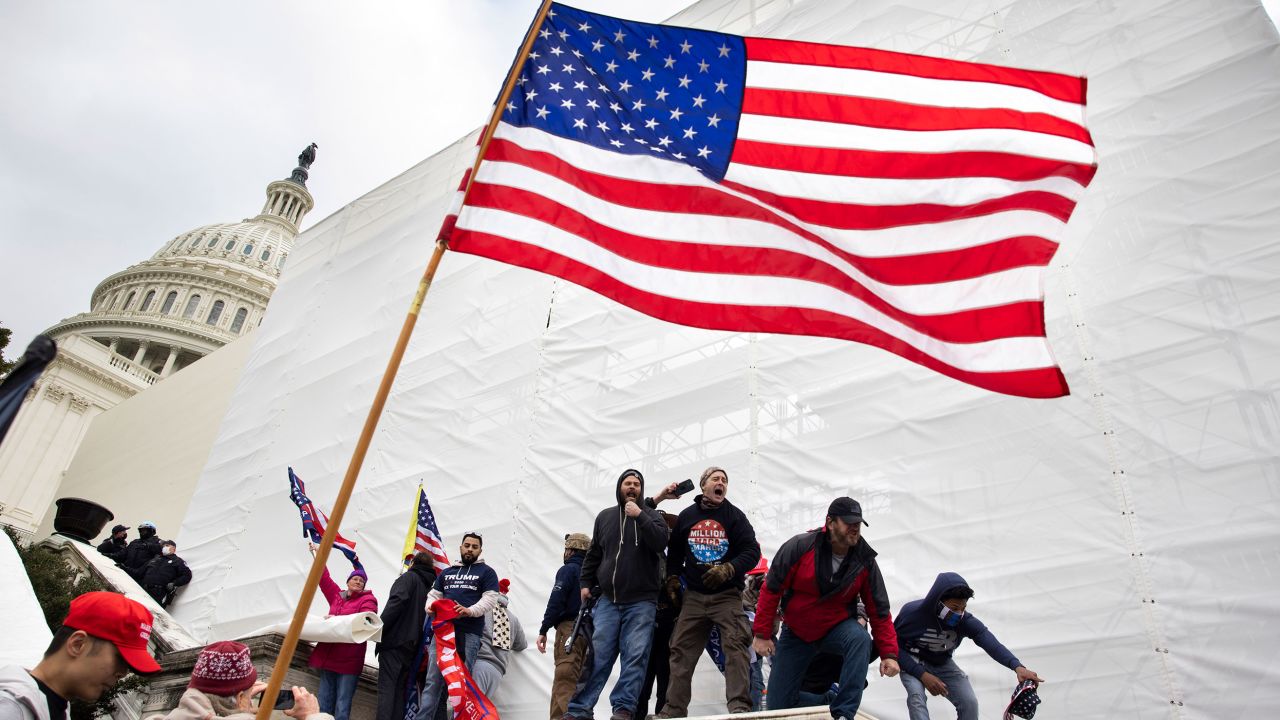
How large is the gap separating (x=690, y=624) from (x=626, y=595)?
0.36 m

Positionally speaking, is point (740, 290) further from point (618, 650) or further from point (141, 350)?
point (141, 350)

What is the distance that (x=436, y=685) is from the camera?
5492mm

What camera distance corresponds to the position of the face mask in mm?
4566

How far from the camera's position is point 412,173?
39.7 ft

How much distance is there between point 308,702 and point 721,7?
8575 mm

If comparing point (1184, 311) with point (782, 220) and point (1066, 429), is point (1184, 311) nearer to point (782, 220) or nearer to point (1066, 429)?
point (1066, 429)

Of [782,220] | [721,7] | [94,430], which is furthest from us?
[94,430]

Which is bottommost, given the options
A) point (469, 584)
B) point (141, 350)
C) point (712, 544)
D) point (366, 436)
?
point (366, 436)

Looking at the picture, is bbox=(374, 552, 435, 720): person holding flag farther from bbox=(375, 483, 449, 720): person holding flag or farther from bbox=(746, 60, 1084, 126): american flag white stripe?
bbox=(746, 60, 1084, 126): american flag white stripe

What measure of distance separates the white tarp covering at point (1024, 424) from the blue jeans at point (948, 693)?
72 centimetres

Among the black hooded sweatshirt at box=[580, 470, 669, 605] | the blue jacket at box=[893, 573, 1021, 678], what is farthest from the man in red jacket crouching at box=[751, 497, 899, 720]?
the black hooded sweatshirt at box=[580, 470, 669, 605]

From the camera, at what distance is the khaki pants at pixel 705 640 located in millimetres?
4348

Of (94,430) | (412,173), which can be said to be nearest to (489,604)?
(412,173)

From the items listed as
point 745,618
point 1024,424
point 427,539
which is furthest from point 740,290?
point 427,539
